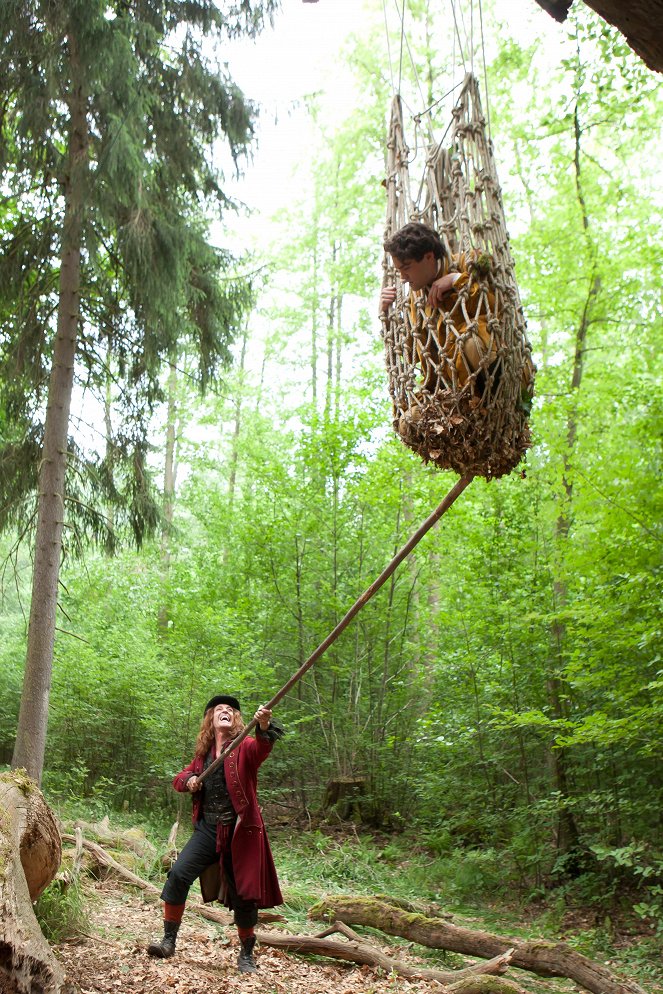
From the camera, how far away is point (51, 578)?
7.09 m

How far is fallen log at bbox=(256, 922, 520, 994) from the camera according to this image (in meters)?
4.23

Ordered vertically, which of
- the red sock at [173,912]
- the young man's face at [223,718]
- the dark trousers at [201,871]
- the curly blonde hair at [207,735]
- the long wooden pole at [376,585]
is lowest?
the red sock at [173,912]

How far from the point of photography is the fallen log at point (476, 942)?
4398 millimetres

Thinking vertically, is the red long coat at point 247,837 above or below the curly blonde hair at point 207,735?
below

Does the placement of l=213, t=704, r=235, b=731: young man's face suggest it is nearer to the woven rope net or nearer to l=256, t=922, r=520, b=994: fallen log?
l=256, t=922, r=520, b=994: fallen log

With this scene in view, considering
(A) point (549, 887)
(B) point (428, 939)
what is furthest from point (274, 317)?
(B) point (428, 939)

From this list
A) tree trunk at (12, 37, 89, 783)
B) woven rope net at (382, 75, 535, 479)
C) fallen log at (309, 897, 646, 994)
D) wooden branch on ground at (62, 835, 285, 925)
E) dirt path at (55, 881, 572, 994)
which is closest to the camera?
woven rope net at (382, 75, 535, 479)

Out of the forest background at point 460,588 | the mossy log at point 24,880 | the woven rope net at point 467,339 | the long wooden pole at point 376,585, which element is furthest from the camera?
the forest background at point 460,588

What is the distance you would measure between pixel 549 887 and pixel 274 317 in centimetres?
1303

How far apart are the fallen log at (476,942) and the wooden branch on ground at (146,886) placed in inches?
15.9

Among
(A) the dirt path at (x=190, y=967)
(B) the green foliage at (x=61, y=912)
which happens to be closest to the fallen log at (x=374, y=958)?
(A) the dirt path at (x=190, y=967)

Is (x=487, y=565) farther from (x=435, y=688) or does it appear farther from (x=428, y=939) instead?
(x=428, y=939)

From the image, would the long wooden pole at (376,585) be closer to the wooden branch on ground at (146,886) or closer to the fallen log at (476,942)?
the wooden branch on ground at (146,886)

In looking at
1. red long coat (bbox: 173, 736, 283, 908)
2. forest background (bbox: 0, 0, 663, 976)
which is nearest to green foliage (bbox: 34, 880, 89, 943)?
red long coat (bbox: 173, 736, 283, 908)
